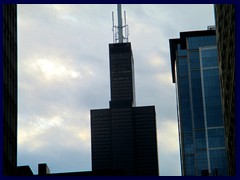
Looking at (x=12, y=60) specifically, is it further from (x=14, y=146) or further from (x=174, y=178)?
(x=174, y=178)

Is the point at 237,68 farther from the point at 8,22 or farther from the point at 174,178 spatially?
the point at 8,22

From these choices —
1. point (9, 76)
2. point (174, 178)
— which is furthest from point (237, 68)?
point (9, 76)

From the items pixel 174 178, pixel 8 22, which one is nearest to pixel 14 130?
pixel 8 22

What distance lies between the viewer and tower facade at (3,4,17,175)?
70.1 meters

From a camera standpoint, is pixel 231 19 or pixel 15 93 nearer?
pixel 231 19

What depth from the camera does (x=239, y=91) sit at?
60219 mm

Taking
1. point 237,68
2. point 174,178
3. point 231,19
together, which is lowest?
point 174,178

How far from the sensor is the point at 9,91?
2908 inches

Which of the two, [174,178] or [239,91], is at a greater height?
[239,91]

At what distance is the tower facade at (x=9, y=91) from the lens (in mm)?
70125

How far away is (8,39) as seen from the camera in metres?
74.9
